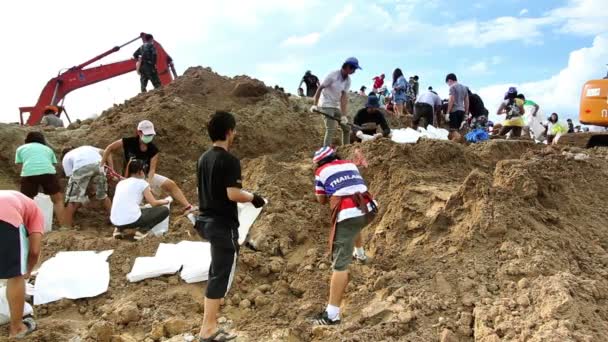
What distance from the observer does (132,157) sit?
617 cm

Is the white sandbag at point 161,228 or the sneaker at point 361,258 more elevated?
the white sandbag at point 161,228

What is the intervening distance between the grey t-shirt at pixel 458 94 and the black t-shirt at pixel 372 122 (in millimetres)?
1764

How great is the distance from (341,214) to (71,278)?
108 inches

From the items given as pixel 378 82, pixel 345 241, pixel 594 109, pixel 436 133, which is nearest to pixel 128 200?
pixel 345 241

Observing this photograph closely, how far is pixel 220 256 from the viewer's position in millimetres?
3584

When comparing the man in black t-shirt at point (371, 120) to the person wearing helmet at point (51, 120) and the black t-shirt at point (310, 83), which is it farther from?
the person wearing helmet at point (51, 120)

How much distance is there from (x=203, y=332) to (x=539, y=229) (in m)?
3.00

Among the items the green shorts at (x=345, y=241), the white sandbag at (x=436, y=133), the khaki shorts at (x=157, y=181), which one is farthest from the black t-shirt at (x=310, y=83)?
the green shorts at (x=345, y=241)

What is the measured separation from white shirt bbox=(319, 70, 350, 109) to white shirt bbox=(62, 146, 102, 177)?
10.8 ft

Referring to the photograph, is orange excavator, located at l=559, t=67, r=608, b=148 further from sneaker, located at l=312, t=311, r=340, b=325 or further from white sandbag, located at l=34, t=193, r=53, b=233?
white sandbag, located at l=34, t=193, r=53, b=233

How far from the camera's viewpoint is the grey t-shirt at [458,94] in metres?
8.99

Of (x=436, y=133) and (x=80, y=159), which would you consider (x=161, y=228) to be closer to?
(x=80, y=159)

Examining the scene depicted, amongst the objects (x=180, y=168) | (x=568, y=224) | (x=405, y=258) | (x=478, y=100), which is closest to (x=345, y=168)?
(x=405, y=258)

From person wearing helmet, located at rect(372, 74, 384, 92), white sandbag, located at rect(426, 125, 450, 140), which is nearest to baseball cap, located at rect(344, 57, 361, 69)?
white sandbag, located at rect(426, 125, 450, 140)
